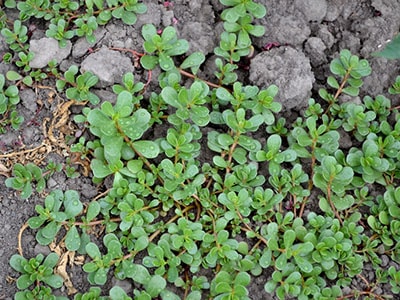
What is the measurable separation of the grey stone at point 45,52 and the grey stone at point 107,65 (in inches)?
5.0

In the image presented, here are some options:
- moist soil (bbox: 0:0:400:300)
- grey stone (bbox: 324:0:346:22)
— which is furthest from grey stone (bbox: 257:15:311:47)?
grey stone (bbox: 324:0:346:22)

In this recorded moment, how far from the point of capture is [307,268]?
2582mm

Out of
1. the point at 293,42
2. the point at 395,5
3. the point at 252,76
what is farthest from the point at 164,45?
the point at 395,5

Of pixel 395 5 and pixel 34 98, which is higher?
pixel 395 5

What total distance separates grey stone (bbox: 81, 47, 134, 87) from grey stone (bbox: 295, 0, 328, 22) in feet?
2.90

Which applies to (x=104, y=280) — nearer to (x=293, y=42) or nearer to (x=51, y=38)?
(x=51, y=38)

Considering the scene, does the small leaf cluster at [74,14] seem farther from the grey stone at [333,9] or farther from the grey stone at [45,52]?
the grey stone at [333,9]

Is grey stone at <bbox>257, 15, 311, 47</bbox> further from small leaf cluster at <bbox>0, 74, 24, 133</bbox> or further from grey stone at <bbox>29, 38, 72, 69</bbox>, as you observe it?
small leaf cluster at <bbox>0, 74, 24, 133</bbox>

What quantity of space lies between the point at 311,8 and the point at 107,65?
1032 mm

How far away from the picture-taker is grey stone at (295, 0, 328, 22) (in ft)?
9.91

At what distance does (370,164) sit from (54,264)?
1441mm

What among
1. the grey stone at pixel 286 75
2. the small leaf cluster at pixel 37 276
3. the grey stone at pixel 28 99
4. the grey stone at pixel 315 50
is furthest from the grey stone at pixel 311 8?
the small leaf cluster at pixel 37 276

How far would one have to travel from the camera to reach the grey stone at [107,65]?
2836mm

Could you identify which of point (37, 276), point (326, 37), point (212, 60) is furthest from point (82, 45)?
point (326, 37)
